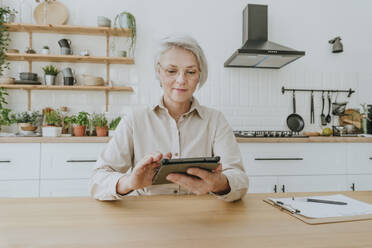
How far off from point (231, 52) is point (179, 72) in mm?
2158

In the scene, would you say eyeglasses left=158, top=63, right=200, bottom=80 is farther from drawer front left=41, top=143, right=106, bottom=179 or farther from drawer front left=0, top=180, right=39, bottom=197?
drawer front left=0, top=180, right=39, bottom=197

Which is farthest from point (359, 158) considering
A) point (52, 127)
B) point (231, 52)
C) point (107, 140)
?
point (52, 127)

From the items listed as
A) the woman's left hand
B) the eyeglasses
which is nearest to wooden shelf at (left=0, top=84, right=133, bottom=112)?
the eyeglasses

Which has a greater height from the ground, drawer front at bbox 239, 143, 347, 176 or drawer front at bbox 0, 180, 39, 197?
drawer front at bbox 239, 143, 347, 176

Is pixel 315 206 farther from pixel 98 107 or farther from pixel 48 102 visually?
pixel 48 102

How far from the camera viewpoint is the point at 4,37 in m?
2.80

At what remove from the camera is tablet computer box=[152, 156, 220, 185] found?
66 centimetres

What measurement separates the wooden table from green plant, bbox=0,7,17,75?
2.53m

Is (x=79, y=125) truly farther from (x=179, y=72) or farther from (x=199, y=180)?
(x=199, y=180)

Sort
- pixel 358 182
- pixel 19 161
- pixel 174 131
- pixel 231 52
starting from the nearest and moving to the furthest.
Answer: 1. pixel 174 131
2. pixel 19 161
3. pixel 358 182
4. pixel 231 52

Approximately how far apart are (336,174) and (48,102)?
3.10 meters

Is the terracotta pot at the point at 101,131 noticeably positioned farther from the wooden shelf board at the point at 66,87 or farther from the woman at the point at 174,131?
the woman at the point at 174,131

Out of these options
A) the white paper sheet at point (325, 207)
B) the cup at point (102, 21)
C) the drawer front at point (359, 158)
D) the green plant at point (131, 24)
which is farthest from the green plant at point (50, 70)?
the drawer front at point (359, 158)

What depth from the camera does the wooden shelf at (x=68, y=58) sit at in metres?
2.66
